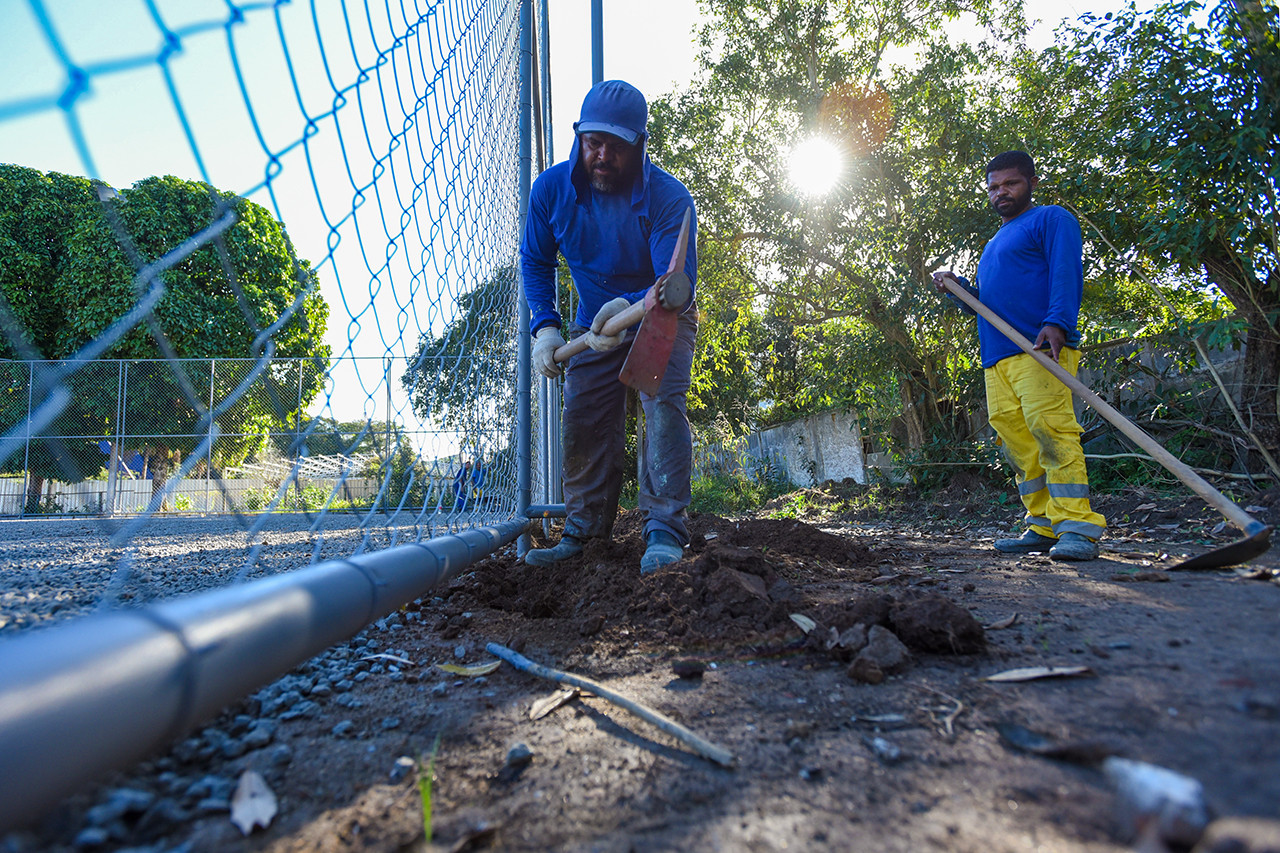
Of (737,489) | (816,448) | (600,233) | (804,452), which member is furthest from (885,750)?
(804,452)

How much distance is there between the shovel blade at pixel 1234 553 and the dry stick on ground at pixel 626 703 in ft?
6.55

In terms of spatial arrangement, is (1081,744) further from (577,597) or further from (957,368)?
(957,368)

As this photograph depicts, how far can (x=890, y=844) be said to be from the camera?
74cm

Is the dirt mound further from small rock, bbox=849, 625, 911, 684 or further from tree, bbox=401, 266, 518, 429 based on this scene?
tree, bbox=401, 266, 518, 429

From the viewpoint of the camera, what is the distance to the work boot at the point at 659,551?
2201 millimetres

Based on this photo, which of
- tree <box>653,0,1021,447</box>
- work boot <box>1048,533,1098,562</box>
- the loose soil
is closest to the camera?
the loose soil

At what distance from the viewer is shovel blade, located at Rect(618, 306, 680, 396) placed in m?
A: 2.18

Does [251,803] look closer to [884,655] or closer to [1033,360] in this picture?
[884,655]

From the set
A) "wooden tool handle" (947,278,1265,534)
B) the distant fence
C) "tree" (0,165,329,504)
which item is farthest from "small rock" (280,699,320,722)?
the distant fence

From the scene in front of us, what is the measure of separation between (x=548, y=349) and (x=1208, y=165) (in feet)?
13.0

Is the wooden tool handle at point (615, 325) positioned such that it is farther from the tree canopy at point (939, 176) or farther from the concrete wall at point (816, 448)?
the concrete wall at point (816, 448)

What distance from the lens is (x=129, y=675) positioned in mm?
633

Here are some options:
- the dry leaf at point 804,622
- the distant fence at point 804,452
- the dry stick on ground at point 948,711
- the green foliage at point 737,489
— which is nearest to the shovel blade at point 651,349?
the dry leaf at point 804,622

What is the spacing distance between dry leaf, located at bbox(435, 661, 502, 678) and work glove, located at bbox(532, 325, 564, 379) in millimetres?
1450
